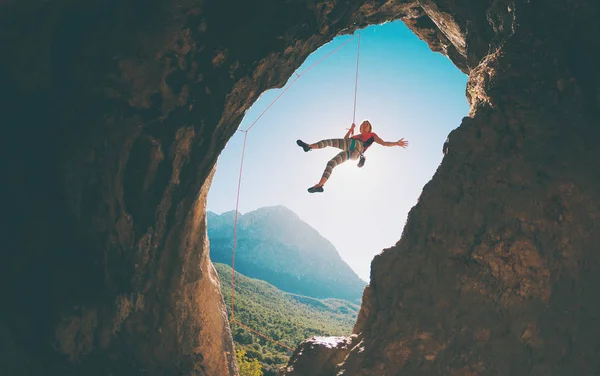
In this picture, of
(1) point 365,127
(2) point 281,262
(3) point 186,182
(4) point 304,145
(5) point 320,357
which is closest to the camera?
(5) point 320,357

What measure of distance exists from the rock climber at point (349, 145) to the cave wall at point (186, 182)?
8.37 ft

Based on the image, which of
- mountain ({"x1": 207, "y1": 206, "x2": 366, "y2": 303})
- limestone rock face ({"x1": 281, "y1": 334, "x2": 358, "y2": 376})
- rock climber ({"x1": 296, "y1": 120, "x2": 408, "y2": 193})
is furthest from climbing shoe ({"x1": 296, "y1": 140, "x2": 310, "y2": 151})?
mountain ({"x1": 207, "y1": 206, "x2": 366, "y2": 303})

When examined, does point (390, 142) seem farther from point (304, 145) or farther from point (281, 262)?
point (281, 262)

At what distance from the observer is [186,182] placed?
6820mm

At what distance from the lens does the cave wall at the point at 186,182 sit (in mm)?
4156

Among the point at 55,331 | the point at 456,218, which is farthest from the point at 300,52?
the point at 55,331

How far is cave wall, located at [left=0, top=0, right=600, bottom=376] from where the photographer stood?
4.16 metres

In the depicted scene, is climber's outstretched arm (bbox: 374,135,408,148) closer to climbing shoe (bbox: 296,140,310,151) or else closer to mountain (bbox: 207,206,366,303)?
climbing shoe (bbox: 296,140,310,151)

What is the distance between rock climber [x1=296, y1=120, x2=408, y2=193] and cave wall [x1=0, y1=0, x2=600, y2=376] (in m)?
2.55

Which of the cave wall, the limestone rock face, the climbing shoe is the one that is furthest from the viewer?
the climbing shoe

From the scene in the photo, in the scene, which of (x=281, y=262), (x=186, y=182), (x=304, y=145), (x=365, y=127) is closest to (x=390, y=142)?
(x=365, y=127)

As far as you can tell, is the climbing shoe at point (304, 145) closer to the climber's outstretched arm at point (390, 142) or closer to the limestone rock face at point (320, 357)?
the climber's outstretched arm at point (390, 142)

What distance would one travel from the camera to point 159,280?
270 inches

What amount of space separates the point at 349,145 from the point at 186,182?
4.30 m
